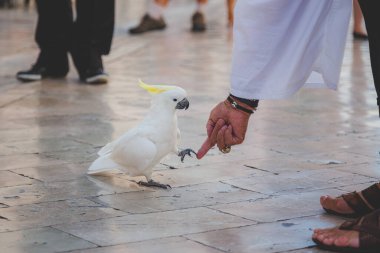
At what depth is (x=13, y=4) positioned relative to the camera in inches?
634

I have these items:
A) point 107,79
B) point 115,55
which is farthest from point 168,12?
point 107,79

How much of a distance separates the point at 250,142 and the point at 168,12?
37.6 feet

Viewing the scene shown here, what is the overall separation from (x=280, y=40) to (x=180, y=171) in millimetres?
1372

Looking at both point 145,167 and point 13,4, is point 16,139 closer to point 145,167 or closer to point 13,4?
point 145,167

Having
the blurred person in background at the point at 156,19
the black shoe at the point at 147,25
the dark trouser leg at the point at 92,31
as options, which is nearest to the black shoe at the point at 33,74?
the dark trouser leg at the point at 92,31

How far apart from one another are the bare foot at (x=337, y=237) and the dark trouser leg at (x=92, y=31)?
14.6 ft

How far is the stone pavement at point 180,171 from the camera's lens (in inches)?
136

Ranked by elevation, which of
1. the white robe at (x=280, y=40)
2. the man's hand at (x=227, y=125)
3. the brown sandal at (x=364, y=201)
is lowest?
the brown sandal at (x=364, y=201)

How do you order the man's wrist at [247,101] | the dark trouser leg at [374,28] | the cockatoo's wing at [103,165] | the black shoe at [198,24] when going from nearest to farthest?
the dark trouser leg at [374,28]
the man's wrist at [247,101]
the cockatoo's wing at [103,165]
the black shoe at [198,24]

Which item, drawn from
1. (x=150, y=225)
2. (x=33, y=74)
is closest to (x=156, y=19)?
(x=33, y=74)

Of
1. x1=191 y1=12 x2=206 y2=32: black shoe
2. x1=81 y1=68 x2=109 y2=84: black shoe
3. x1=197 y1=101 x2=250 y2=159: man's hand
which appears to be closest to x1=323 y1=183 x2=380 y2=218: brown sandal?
x1=197 y1=101 x2=250 y2=159: man's hand

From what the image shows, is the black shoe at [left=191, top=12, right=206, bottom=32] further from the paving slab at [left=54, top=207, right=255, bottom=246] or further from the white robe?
the white robe

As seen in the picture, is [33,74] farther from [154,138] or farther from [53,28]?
[154,138]

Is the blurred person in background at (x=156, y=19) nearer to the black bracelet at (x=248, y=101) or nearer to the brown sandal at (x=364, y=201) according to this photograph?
the brown sandal at (x=364, y=201)
